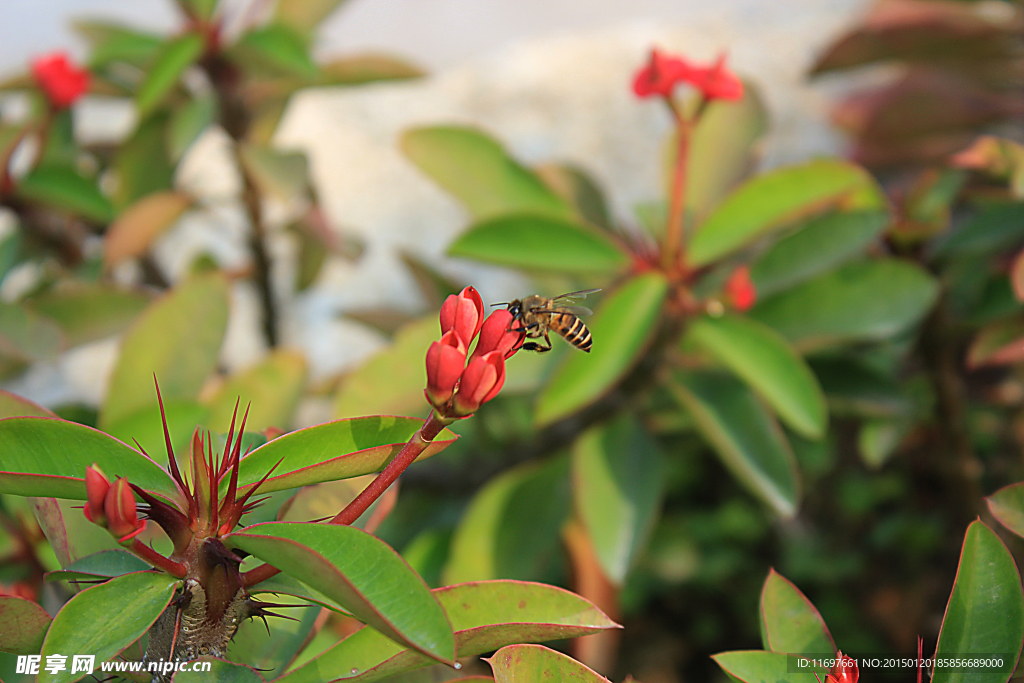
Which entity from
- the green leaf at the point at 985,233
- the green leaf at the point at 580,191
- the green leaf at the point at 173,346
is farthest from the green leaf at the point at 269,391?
the green leaf at the point at 985,233

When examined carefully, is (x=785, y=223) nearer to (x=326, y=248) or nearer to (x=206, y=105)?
(x=326, y=248)

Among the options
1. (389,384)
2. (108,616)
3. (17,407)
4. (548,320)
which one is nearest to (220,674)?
(108,616)

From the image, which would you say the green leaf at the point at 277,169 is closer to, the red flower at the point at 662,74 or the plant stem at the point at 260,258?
the plant stem at the point at 260,258

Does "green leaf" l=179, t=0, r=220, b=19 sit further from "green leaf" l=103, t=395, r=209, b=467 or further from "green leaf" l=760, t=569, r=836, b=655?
"green leaf" l=760, t=569, r=836, b=655

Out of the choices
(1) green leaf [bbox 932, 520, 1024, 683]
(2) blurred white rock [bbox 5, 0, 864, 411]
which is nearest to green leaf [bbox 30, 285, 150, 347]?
(2) blurred white rock [bbox 5, 0, 864, 411]

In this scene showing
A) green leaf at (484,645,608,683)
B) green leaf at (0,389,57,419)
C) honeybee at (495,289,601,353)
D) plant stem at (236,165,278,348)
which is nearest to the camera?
green leaf at (484,645,608,683)

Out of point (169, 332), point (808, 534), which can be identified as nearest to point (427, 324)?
point (169, 332)
